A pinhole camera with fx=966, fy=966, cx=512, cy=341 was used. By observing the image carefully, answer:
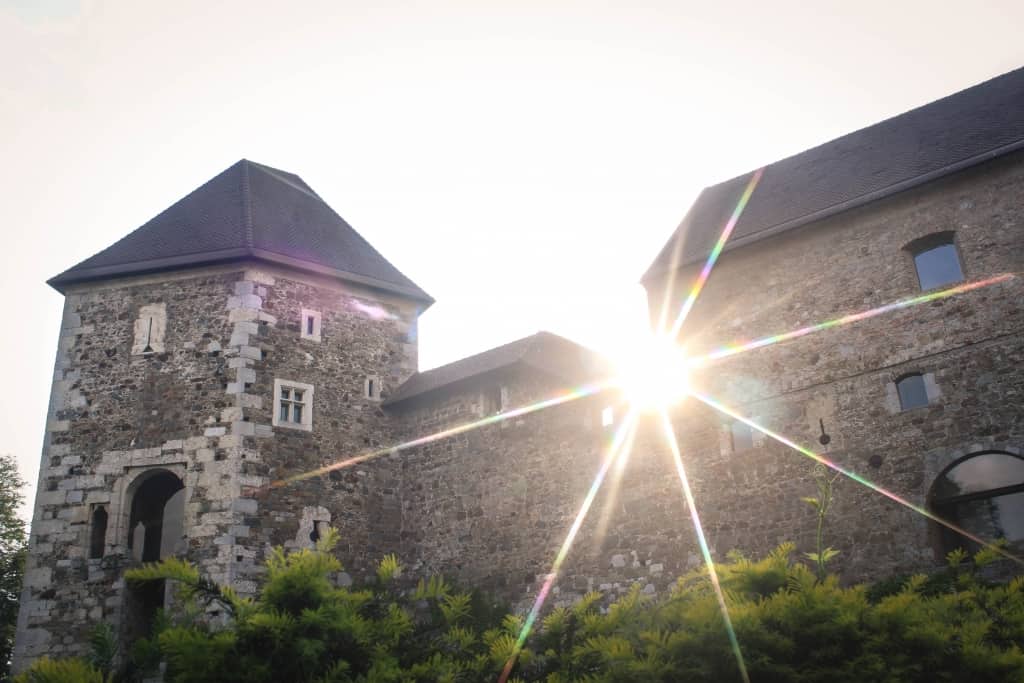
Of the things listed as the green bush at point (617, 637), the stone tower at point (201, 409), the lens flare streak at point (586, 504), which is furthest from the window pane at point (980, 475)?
the stone tower at point (201, 409)

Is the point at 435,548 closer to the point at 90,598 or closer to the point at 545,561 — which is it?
the point at 545,561

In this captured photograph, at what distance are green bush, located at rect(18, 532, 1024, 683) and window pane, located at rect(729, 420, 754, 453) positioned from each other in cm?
731

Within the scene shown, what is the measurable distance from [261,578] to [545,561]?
4.54 m

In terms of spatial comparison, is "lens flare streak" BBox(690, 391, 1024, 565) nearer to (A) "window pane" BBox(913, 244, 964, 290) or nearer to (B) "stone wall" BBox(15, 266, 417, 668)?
(A) "window pane" BBox(913, 244, 964, 290)

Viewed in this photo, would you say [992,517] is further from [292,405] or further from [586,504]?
[292,405]

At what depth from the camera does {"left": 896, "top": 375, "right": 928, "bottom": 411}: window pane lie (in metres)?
13.0

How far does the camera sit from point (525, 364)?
16.3 meters

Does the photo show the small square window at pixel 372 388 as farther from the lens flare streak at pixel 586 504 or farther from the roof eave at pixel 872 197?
the roof eave at pixel 872 197

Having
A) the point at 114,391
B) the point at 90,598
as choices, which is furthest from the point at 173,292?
the point at 90,598

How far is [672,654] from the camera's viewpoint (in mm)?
6023

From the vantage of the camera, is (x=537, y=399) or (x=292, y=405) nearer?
(x=537, y=399)

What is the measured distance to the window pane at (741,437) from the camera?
14414 millimetres

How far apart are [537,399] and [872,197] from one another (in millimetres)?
6103

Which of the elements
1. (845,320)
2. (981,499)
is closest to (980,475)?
(981,499)
